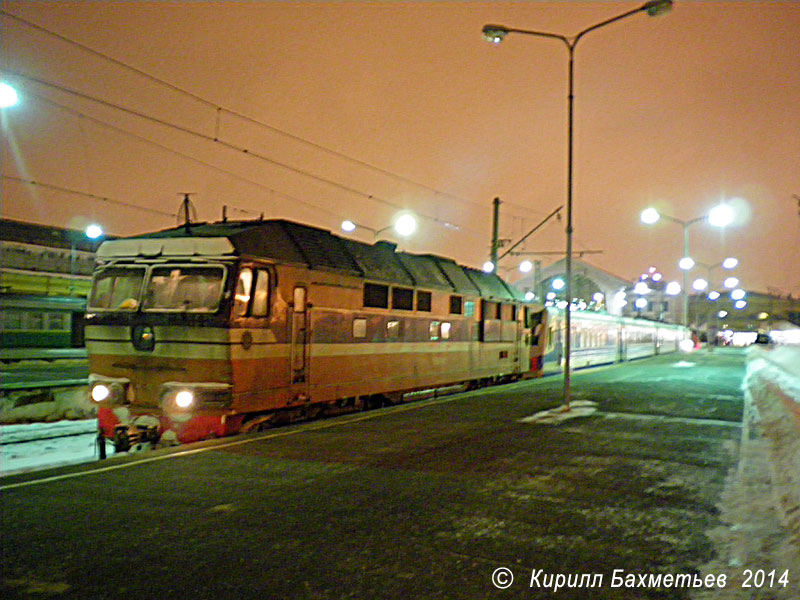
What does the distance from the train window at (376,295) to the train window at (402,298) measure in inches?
13.3

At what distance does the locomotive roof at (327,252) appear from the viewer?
36.2ft

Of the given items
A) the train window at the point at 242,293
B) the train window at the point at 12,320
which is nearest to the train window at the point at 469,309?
the train window at the point at 242,293

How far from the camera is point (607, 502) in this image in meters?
6.97

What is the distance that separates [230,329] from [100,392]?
2668 mm

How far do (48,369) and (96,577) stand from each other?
18025mm

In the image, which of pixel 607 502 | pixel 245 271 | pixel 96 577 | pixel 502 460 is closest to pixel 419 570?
pixel 96 577

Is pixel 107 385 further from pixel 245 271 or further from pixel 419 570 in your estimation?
pixel 419 570

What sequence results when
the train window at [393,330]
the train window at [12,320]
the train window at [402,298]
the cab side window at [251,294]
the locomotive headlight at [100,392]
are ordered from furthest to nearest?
1. the train window at [12,320]
2. the train window at [402,298]
3. the train window at [393,330]
4. the locomotive headlight at [100,392]
5. the cab side window at [251,294]

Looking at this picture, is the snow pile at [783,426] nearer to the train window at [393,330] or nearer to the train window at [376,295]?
the train window at [393,330]

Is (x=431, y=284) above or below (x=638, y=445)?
above

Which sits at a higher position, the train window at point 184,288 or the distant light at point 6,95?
the distant light at point 6,95

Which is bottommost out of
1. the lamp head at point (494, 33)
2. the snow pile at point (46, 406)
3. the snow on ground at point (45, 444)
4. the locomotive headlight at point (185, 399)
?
the snow on ground at point (45, 444)

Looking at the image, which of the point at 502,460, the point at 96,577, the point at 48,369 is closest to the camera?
the point at 96,577

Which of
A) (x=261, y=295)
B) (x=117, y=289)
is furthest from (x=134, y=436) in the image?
(x=261, y=295)
